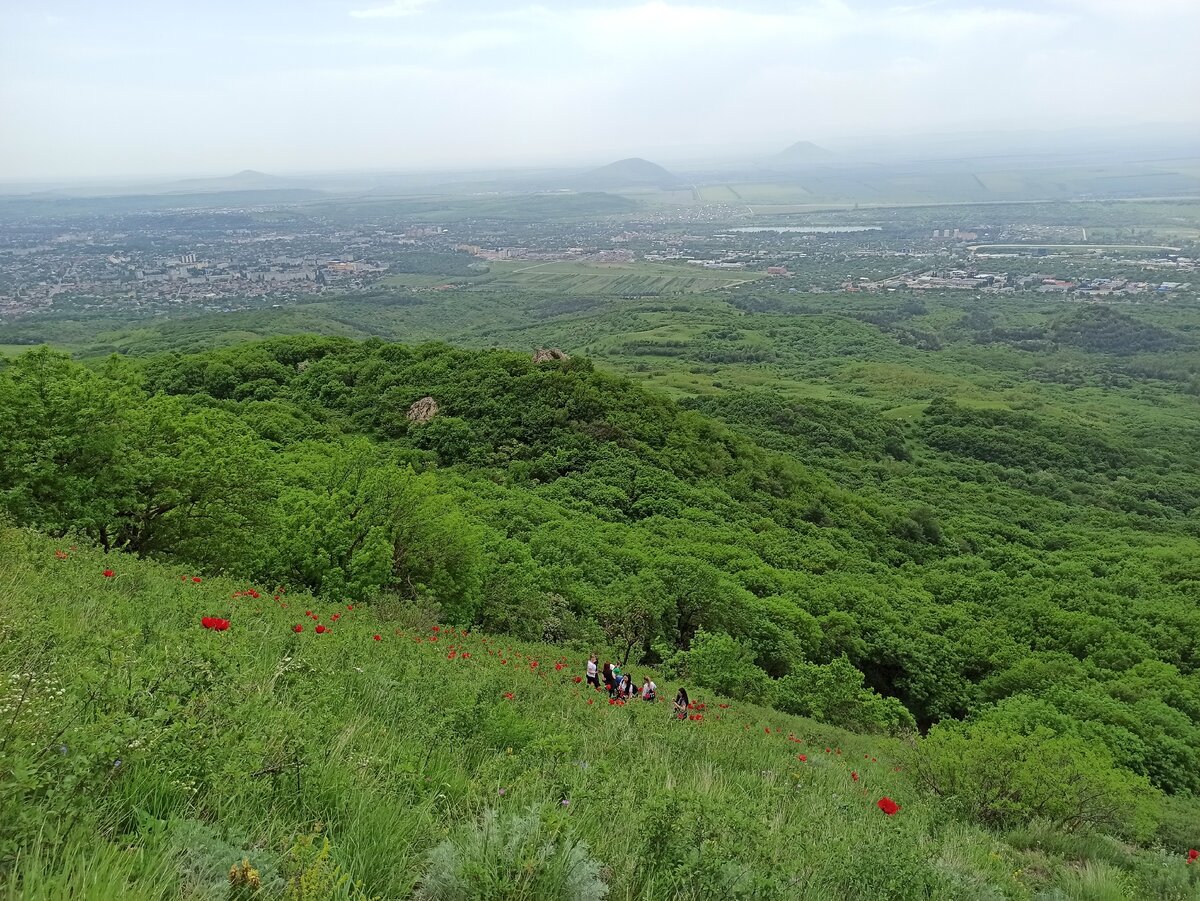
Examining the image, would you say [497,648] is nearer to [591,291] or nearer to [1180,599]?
[1180,599]

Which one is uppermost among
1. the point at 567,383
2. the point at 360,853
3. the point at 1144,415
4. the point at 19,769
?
the point at 19,769

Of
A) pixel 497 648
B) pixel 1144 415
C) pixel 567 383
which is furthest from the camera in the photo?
pixel 1144 415

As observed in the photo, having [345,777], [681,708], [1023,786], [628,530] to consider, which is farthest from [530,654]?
[628,530]

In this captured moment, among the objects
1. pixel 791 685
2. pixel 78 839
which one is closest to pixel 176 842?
pixel 78 839

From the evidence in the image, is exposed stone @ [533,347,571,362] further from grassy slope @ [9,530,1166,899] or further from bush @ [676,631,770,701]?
grassy slope @ [9,530,1166,899]

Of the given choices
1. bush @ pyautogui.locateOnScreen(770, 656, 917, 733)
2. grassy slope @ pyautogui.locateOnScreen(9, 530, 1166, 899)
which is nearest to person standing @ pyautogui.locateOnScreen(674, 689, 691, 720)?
grassy slope @ pyautogui.locateOnScreen(9, 530, 1166, 899)

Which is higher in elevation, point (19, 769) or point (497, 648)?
point (19, 769)

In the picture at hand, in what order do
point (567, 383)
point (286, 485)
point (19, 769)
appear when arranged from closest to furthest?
point (19, 769), point (286, 485), point (567, 383)
